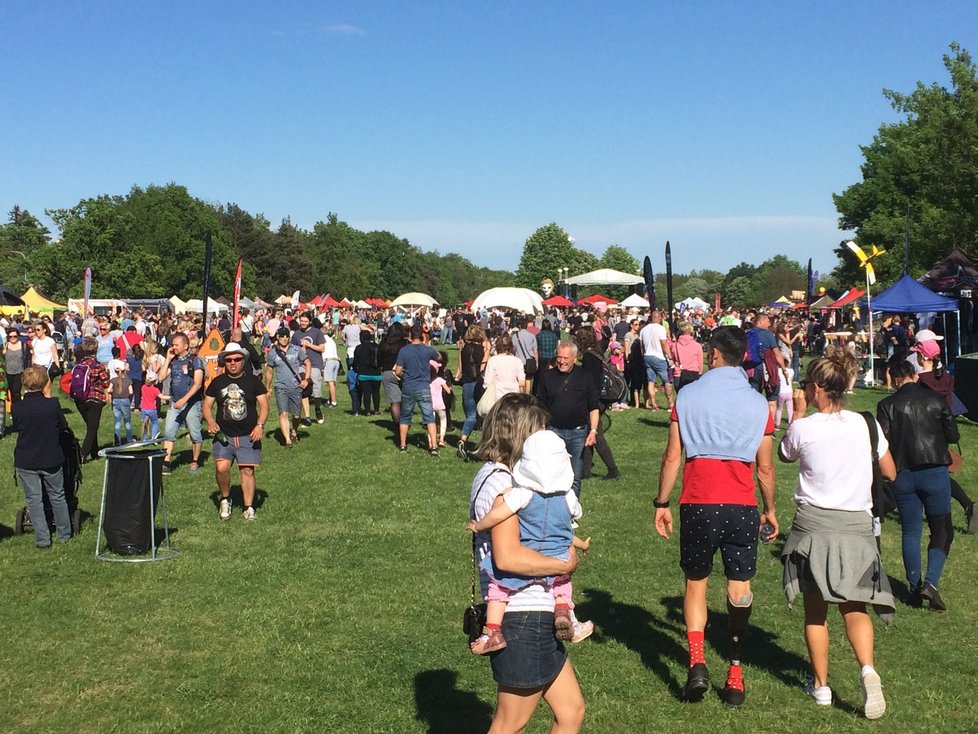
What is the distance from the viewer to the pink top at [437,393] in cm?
1438

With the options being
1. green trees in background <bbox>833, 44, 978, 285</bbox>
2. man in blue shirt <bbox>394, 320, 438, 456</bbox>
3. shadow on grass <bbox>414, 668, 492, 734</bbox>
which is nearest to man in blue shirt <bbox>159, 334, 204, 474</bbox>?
man in blue shirt <bbox>394, 320, 438, 456</bbox>

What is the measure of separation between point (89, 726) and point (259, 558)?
135 inches

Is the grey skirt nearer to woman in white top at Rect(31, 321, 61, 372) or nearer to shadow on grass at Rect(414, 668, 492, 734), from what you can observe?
shadow on grass at Rect(414, 668, 492, 734)

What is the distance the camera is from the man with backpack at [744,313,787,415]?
14.4 meters

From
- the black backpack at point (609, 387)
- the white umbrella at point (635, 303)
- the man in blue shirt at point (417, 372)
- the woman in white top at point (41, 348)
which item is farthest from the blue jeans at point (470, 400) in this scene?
the white umbrella at point (635, 303)

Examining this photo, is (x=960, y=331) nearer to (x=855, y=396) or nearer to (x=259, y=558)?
(x=855, y=396)

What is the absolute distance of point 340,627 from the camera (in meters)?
6.71

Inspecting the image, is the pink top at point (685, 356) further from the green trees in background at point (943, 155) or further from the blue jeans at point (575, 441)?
the green trees in background at point (943, 155)

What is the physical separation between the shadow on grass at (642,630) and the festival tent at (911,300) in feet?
60.4

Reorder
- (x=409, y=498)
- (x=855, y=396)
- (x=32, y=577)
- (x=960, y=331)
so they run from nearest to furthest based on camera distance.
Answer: (x=32, y=577) → (x=409, y=498) → (x=855, y=396) → (x=960, y=331)

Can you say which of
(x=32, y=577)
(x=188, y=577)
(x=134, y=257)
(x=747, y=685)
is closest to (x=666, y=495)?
(x=747, y=685)

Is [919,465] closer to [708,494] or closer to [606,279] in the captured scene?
[708,494]

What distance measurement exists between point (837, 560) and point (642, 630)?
1.92 metres

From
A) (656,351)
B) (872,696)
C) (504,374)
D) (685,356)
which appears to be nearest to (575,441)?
(504,374)
